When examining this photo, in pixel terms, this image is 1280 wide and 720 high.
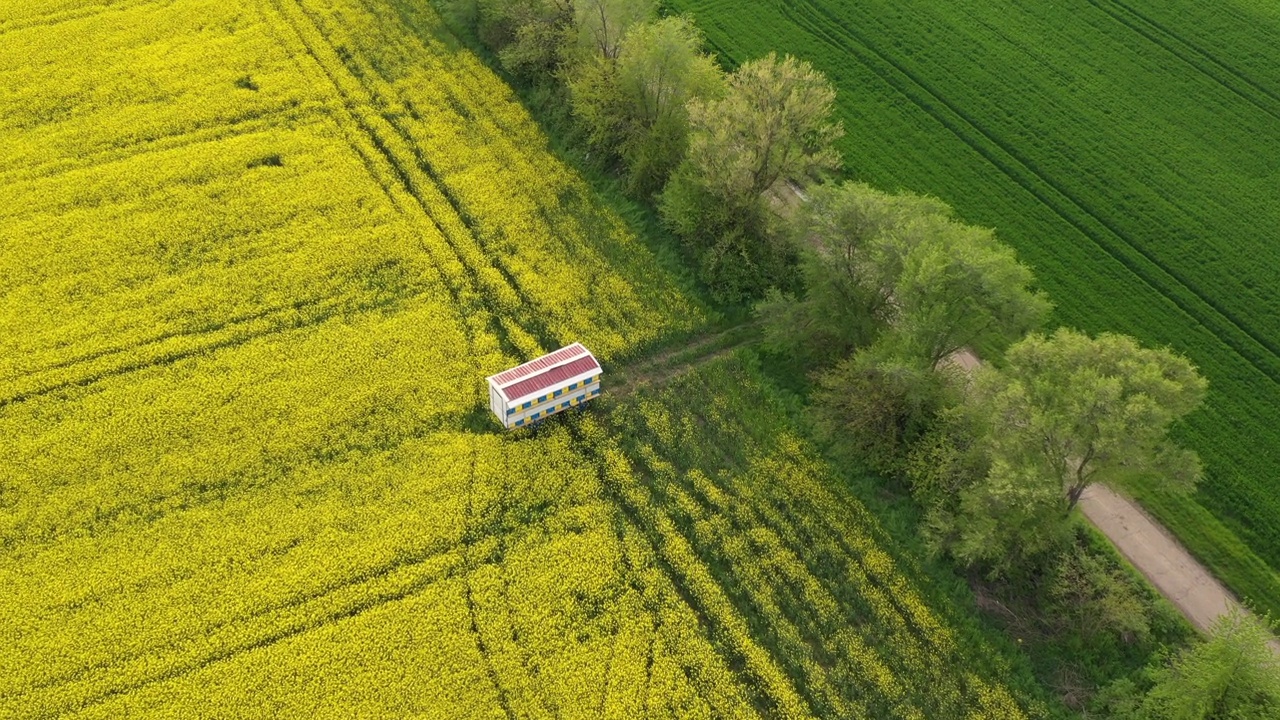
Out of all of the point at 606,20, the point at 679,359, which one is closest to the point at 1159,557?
the point at 679,359

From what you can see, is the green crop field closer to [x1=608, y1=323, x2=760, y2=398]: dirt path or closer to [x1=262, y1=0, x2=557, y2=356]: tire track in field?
[x1=608, y1=323, x2=760, y2=398]: dirt path

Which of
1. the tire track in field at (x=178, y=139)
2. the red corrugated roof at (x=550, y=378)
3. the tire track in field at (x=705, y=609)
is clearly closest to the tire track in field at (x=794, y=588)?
the tire track in field at (x=705, y=609)

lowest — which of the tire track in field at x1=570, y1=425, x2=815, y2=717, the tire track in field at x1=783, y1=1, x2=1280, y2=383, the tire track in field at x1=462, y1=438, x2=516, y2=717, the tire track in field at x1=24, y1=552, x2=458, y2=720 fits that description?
the tire track in field at x1=24, y1=552, x2=458, y2=720

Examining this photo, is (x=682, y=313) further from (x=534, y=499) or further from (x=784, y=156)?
(x=534, y=499)

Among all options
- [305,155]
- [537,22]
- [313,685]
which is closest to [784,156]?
[537,22]

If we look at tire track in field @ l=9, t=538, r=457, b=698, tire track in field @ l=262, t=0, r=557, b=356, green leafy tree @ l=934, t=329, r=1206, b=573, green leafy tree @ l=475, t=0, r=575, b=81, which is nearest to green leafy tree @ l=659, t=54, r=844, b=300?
tire track in field @ l=262, t=0, r=557, b=356

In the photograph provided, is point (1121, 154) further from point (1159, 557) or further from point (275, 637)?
point (275, 637)

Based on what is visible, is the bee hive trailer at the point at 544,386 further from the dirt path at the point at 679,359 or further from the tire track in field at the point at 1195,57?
the tire track in field at the point at 1195,57
